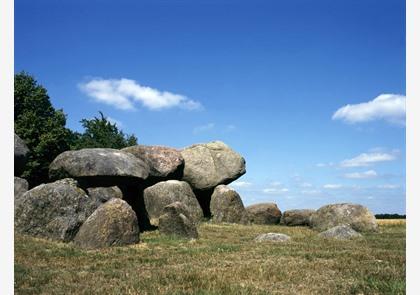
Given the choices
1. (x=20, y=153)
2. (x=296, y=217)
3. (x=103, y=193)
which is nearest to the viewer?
(x=103, y=193)

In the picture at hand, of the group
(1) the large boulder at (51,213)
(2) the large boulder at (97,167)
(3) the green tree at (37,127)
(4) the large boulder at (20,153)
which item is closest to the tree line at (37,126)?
(3) the green tree at (37,127)

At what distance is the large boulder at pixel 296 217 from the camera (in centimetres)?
4019

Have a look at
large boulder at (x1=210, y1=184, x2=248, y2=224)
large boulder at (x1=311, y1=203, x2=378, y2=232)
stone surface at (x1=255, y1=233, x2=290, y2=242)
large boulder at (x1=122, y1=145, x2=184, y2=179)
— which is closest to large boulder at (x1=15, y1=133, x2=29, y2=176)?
large boulder at (x1=122, y1=145, x2=184, y2=179)

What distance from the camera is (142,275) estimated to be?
11.9 m

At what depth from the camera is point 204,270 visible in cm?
1223

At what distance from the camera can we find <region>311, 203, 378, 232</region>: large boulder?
31033 mm

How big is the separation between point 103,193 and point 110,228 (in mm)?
9076

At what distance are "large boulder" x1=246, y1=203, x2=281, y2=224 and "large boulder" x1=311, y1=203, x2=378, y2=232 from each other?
683 centimetres

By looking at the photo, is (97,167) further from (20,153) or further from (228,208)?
(228,208)

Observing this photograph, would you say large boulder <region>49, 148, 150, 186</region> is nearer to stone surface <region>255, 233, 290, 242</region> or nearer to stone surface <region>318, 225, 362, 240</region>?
stone surface <region>255, 233, 290, 242</region>

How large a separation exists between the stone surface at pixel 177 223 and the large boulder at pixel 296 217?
19.1m

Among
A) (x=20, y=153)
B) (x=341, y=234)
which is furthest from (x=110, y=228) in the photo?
(x=20, y=153)
